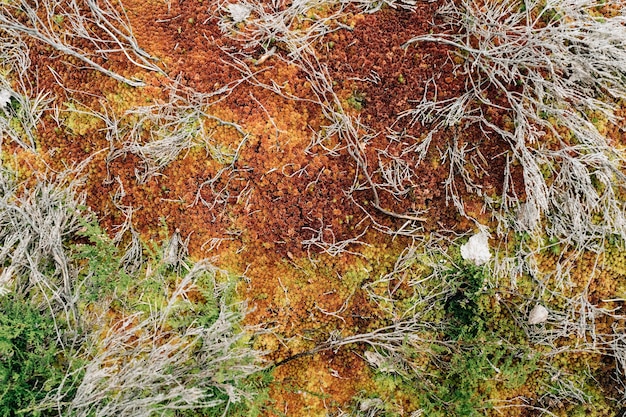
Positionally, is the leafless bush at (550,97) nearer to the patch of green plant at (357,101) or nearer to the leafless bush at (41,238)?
the patch of green plant at (357,101)

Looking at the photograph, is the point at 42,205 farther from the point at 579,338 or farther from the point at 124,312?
the point at 579,338

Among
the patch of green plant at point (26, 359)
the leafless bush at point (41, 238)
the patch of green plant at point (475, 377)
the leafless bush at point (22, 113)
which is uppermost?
the leafless bush at point (22, 113)

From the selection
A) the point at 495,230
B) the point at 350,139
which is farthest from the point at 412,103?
the point at 495,230

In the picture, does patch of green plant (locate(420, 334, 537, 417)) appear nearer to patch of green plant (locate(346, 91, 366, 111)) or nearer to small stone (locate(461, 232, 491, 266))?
small stone (locate(461, 232, 491, 266))

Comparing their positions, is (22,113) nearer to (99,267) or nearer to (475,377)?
(99,267)

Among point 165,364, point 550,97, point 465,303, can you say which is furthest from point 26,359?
point 550,97


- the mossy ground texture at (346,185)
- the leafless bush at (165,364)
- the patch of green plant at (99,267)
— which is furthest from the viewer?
the mossy ground texture at (346,185)

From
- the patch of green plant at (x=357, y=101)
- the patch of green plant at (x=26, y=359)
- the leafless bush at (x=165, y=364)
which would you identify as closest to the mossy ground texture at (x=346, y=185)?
the patch of green plant at (x=357, y=101)
